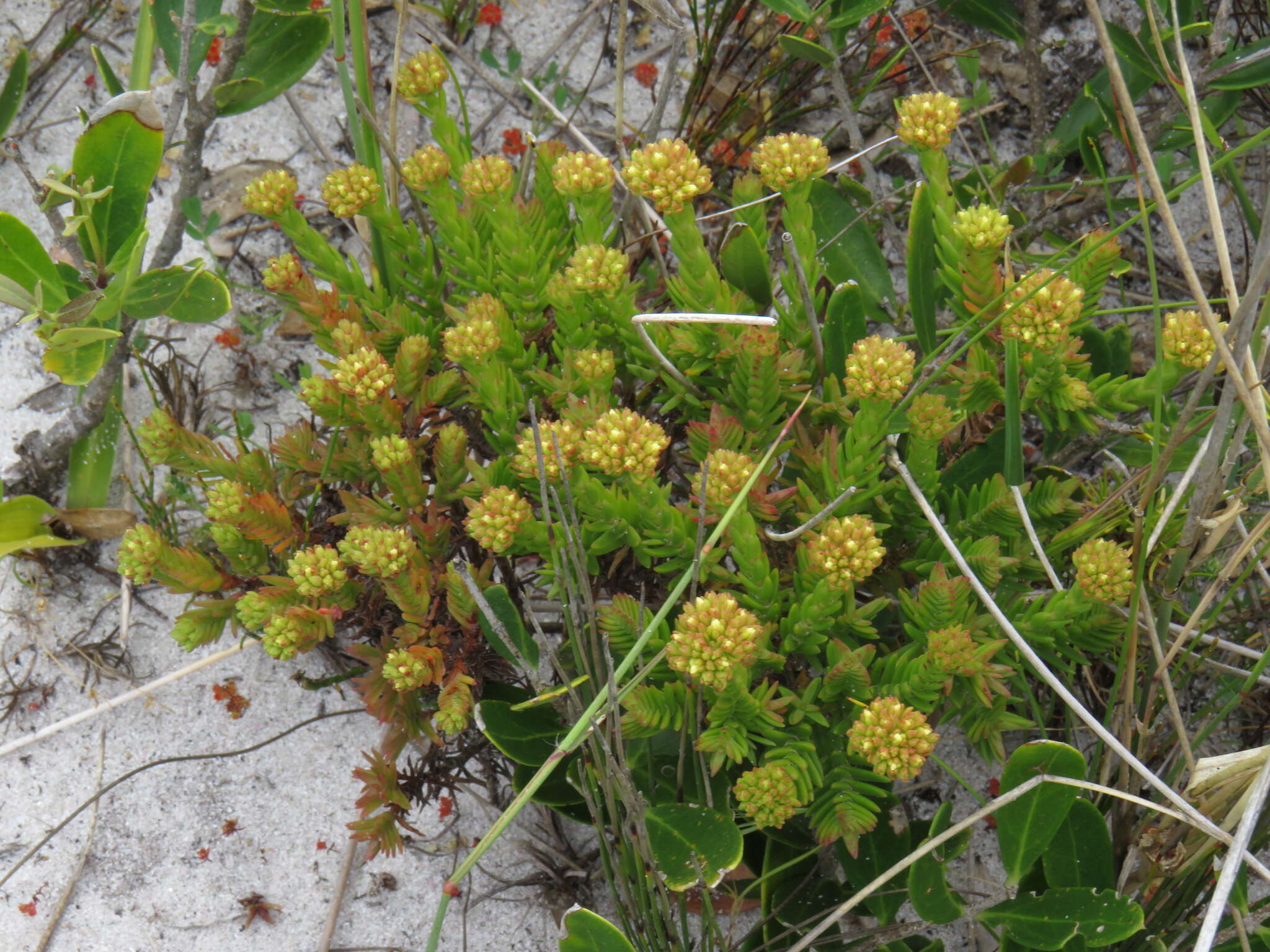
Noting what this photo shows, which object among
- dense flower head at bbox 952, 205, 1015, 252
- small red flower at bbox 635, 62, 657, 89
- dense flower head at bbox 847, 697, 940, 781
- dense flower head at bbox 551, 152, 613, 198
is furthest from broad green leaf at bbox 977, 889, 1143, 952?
small red flower at bbox 635, 62, 657, 89

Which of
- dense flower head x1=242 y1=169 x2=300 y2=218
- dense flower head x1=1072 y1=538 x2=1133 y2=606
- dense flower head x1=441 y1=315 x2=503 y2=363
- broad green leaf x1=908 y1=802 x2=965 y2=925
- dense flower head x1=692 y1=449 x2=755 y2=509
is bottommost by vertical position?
broad green leaf x1=908 y1=802 x2=965 y2=925

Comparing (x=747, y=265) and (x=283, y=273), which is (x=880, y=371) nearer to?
(x=747, y=265)

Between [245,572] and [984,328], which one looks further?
[245,572]

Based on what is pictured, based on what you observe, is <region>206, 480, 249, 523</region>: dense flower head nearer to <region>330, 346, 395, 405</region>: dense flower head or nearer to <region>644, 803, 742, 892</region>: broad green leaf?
<region>330, 346, 395, 405</region>: dense flower head

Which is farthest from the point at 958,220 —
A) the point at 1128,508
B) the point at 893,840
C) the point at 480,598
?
the point at 893,840

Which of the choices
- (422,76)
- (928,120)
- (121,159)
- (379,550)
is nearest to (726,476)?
(379,550)

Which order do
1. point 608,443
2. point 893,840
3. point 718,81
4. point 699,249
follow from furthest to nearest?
point 718,81, point 893,840, point 699,249, point 608,443

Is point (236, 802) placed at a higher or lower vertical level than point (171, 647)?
lower

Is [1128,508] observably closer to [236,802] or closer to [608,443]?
[608,443]
